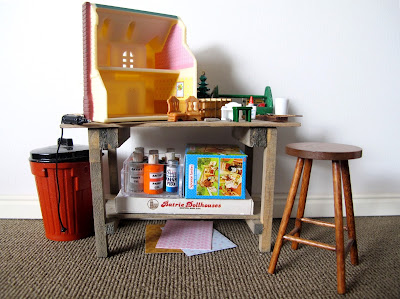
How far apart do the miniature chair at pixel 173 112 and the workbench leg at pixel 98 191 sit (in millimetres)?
268

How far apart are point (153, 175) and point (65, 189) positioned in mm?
391

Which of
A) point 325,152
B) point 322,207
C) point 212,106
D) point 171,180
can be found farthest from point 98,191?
point 322,207

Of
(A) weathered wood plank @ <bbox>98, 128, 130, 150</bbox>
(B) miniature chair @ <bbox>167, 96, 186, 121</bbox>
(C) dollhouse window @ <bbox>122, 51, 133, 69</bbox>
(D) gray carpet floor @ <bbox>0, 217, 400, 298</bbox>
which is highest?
(C) dollhouse window @ <bbox>122, 51, 133, 69</bbox>

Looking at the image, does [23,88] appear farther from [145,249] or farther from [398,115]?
[398,115]

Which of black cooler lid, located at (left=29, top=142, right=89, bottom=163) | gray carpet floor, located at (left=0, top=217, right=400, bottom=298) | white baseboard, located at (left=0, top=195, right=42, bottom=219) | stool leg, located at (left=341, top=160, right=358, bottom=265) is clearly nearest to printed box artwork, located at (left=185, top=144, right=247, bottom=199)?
gray carpet floor, located at (left=0, top=217, right=400, bottom=298)

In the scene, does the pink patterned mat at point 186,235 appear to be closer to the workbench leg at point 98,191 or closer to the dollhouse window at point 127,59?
the workbench leg at point 98,191

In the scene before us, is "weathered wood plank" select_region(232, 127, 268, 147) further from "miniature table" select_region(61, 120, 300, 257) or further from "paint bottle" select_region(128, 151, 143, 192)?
"paint bottle" select_region(128, 151, 143, 192)

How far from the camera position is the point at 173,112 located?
3.77 ft

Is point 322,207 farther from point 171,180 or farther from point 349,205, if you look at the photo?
point 171,180

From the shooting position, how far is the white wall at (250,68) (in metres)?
1.40

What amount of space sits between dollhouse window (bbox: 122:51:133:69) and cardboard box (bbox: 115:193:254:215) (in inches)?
23.1

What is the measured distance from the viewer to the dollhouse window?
4.33ft

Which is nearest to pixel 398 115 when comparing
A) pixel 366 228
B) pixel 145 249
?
pixel 366 228

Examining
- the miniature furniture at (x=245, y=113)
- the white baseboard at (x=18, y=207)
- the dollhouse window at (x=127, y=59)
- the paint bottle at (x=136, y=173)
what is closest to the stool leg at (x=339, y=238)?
the miniature furniture at (x=245, y=113)
